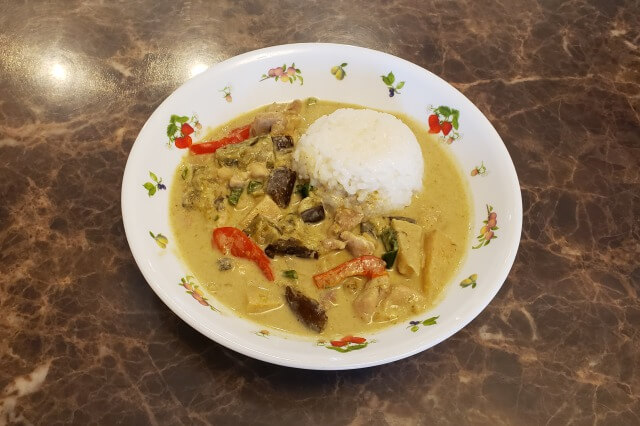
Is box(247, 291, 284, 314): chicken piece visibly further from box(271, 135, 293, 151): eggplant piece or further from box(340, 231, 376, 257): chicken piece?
box(271, 135, 293, 151): eggplant piece

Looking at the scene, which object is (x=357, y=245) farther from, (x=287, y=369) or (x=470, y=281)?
(x=287, y=369)

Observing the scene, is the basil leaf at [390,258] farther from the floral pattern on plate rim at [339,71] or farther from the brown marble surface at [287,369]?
Result: the floral pattern on plate rim at [339,71]

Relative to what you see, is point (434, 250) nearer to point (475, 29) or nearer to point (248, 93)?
point (248, 93)

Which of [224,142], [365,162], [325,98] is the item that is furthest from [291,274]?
[325,98]

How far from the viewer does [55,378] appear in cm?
227

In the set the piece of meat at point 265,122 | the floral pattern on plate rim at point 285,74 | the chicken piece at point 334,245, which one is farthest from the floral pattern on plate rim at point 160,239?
the floral pattern on plate rim at point 285,74

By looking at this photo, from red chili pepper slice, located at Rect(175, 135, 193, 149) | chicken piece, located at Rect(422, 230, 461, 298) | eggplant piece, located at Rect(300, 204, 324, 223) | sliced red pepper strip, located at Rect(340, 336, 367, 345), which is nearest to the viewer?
sliced red pepper strip, located at Rect(340, 336, 367, 345)

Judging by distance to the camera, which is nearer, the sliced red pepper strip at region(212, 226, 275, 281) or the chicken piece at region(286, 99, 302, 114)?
the sliced red pepper strip at region(212, 226, 275, 281)

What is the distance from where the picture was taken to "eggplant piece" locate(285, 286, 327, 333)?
2.24m

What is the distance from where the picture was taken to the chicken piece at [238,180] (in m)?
2.68

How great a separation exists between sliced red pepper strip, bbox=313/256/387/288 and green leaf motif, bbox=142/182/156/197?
0.82 metres

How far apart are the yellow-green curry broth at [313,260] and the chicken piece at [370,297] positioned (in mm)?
28

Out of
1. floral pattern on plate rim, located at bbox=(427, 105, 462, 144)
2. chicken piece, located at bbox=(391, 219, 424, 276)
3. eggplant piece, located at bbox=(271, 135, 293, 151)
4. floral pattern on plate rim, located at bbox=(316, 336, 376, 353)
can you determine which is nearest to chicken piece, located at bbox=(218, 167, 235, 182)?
eggplant piece, located at bbox=(271, 135, 293, 151)

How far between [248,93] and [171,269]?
3.76 ft
